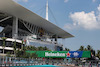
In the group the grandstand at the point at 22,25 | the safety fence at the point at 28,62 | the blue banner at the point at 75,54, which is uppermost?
the grandstand at the point at 22,25

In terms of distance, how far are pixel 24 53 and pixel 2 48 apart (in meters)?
18.6

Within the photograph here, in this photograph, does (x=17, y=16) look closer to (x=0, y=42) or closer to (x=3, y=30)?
(x=0, y=42)

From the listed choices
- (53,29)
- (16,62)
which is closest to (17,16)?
(53,29)

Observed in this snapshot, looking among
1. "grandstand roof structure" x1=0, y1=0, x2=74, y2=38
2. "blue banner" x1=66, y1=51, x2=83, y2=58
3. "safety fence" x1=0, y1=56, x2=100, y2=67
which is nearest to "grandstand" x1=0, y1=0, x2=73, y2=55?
"grandstand roof structure" x1=0, y1=0, x2=74, y2=38

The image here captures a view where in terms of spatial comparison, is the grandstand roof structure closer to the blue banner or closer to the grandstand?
the grandstand

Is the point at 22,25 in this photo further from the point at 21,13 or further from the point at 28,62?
the point at 28,62

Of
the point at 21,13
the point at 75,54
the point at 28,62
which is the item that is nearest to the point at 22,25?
the point at 21,13

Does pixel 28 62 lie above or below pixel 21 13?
below

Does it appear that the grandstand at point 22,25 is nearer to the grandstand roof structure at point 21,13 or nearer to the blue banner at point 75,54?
the grandstand roof structure at point 21,13

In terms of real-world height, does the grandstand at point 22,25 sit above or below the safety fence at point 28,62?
above

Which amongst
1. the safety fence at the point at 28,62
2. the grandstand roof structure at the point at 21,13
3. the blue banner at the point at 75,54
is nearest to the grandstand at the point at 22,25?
the grandstand roof structure at the point at 21,13

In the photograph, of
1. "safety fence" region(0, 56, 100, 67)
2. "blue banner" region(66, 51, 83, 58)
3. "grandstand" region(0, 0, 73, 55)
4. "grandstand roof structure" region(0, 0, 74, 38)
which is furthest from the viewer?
"grandstand" region(0, 0, 73, 55)

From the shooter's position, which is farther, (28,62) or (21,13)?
(21,13)

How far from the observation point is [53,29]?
108m
